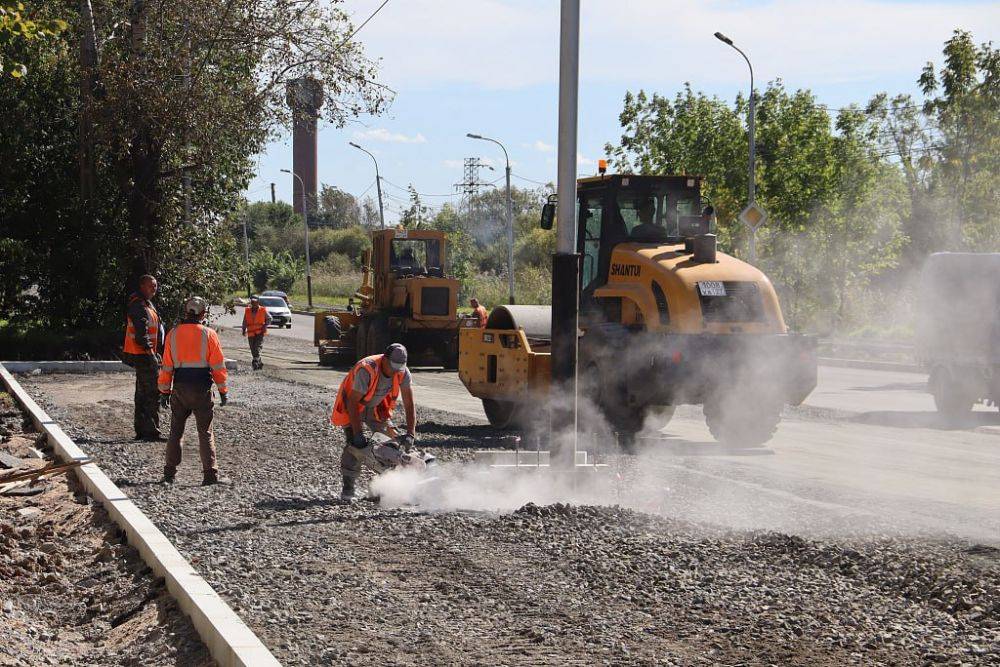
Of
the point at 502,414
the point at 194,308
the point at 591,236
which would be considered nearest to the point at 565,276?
the point at 194,308

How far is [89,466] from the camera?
37.2 feet

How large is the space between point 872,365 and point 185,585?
25.4 m

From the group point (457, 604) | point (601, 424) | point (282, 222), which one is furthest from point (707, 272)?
point (282, 222)

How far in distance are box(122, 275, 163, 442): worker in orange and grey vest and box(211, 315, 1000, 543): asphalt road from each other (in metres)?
5.22

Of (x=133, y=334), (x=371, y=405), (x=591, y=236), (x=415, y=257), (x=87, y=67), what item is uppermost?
(x=87, y=67)

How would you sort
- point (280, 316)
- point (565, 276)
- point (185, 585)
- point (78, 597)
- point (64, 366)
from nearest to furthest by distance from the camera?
point (185, 585) < point (78, 597) < point (565, 276) < point (64, 366) < point (280, 316)

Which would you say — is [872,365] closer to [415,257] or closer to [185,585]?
[415,257]

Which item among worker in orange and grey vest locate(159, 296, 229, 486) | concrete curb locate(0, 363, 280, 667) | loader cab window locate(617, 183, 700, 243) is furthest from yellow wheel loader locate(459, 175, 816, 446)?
concrete curb locate(0, 363, 280, 667)

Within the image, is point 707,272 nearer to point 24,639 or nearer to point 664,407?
point 664,407

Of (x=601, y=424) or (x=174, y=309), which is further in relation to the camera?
(x=174, y=309)

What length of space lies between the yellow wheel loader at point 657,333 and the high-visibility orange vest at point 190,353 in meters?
4.38

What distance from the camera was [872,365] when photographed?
29.7 metres

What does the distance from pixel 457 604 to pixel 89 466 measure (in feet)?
19.2

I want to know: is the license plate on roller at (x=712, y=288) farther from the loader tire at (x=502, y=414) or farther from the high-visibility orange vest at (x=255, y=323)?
the high-visibility orange vest at (x=255, y=323)
